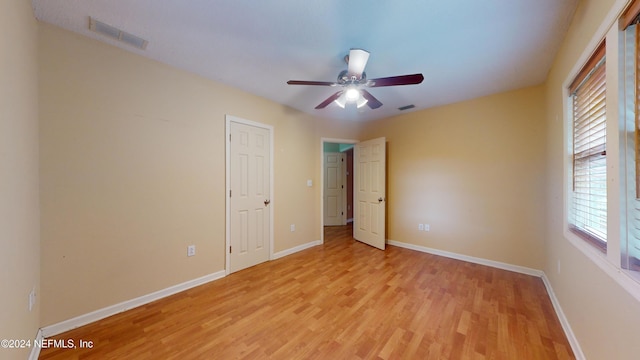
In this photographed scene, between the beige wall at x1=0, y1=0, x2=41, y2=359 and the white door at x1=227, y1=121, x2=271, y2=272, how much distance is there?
5.14 ft

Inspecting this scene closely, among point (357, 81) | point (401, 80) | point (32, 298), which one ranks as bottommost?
point (32, 298)

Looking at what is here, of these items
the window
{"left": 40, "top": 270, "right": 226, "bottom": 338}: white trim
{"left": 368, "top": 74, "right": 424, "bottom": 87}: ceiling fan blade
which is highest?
{"left": 368, "top": 74, "right": 424, "bottom": 87}: ceiling fan blade

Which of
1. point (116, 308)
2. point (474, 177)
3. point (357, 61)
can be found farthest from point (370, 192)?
point (116, 308)

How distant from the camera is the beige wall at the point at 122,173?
1741 millimetres

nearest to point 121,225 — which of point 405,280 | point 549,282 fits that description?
point 405,280

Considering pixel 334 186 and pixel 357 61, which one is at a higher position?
pixel 357 61

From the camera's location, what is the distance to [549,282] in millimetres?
2398

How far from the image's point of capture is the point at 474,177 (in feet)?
10.6

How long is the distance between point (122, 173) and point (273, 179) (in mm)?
1756

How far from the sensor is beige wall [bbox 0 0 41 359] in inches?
44.1

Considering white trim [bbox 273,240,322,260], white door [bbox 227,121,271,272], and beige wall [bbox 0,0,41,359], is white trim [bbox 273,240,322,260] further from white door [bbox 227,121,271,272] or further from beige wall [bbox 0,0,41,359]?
beige wall [bbox 0,0,41,359]

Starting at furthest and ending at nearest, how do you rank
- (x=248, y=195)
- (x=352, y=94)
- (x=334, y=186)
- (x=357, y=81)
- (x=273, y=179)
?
(x=334, y=186) < (x=273, y=179) < (x=248, y=195) < (x=352, y=94) < (x=357, y=81)

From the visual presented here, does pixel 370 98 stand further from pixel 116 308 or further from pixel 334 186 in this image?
pixel 334 186

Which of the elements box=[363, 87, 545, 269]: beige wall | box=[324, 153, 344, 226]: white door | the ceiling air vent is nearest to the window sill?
box=[363, 87, 545, 269]: beige wall
